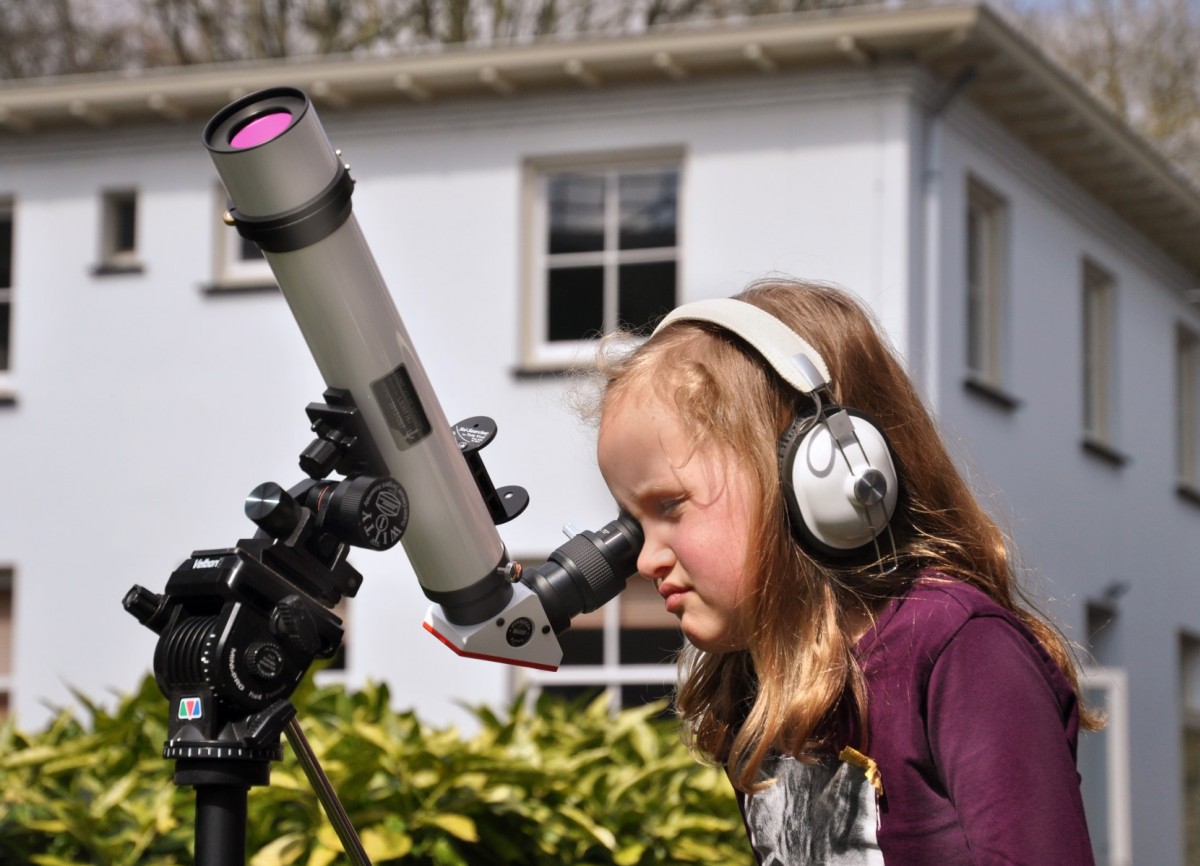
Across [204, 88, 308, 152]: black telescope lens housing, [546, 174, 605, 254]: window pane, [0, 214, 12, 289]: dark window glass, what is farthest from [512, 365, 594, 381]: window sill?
[204, 88, 308, 152]: black telescope lens housing

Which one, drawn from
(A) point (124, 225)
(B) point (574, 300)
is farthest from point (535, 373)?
(A) point (124, 225)

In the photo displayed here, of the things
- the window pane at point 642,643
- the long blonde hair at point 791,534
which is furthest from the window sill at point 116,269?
the long blonde hair at point 791,534

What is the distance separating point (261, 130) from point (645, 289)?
31.7 ft

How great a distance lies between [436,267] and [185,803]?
8.19 m

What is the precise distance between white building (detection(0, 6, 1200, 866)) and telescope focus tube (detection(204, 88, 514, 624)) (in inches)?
336

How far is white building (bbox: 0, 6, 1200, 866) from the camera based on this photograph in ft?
36.5

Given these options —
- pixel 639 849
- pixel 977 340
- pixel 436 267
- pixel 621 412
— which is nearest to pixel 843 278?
pixel 977 340

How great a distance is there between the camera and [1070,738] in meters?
2.00

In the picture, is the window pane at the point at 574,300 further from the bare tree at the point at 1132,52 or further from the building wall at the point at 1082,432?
the bare tree at the point at 1132,52

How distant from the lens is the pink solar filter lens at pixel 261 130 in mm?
2076

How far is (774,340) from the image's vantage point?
219 centimetres

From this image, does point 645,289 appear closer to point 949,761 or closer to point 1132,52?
point 949,761

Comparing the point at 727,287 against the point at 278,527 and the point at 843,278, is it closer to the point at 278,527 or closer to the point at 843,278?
the point at 843,278

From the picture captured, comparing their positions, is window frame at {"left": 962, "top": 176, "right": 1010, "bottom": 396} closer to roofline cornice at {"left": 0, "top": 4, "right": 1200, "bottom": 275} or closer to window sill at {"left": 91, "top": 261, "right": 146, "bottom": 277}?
roofline cornice at {"left": 0, "top": 4, "right": 1200, "bottom": 275}
